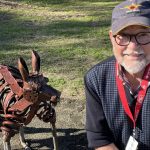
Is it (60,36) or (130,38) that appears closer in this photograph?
(130,38)

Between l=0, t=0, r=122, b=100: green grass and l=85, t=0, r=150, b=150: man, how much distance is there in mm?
2428

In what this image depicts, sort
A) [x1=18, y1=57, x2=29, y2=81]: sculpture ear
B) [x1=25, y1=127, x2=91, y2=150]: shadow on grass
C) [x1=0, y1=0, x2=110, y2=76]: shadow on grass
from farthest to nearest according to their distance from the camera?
[x1=0, y1=0, x2=110, y2=76]: shadow on grass → [x1=25, y1=127, x2=91, y2=150]: shadow on grass → [x1=18, y1=57, x2=29, y2=81]: sculpture ear

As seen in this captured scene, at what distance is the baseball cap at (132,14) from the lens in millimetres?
2359

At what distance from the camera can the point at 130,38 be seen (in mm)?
2453

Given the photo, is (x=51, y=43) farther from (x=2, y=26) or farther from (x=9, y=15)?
(x=9, y=15)

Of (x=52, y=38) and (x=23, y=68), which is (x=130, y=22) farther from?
(x=52, y=38)

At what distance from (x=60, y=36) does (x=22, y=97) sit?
474cm

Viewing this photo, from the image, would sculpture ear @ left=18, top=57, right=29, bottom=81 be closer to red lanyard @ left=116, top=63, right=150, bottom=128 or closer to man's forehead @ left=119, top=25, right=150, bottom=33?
red lanyard @ left=116, top=63, right=150, bottom=128

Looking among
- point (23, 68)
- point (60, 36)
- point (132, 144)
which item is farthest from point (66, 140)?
point (60, 36)

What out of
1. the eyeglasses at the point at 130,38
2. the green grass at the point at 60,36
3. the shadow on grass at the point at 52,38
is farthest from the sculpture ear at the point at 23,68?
the shadow on grass at the point at 52,38

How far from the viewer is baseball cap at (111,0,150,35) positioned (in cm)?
236

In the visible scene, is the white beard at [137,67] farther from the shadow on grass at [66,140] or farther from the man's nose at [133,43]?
the shadow on grass at [66,140]

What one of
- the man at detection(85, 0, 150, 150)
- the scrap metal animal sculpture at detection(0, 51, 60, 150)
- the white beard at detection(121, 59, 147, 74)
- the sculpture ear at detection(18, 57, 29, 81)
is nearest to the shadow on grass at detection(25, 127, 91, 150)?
the scrap metal animal sculpture at detection(0, 51, 60, 150)

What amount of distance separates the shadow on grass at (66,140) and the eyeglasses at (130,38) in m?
1.92
